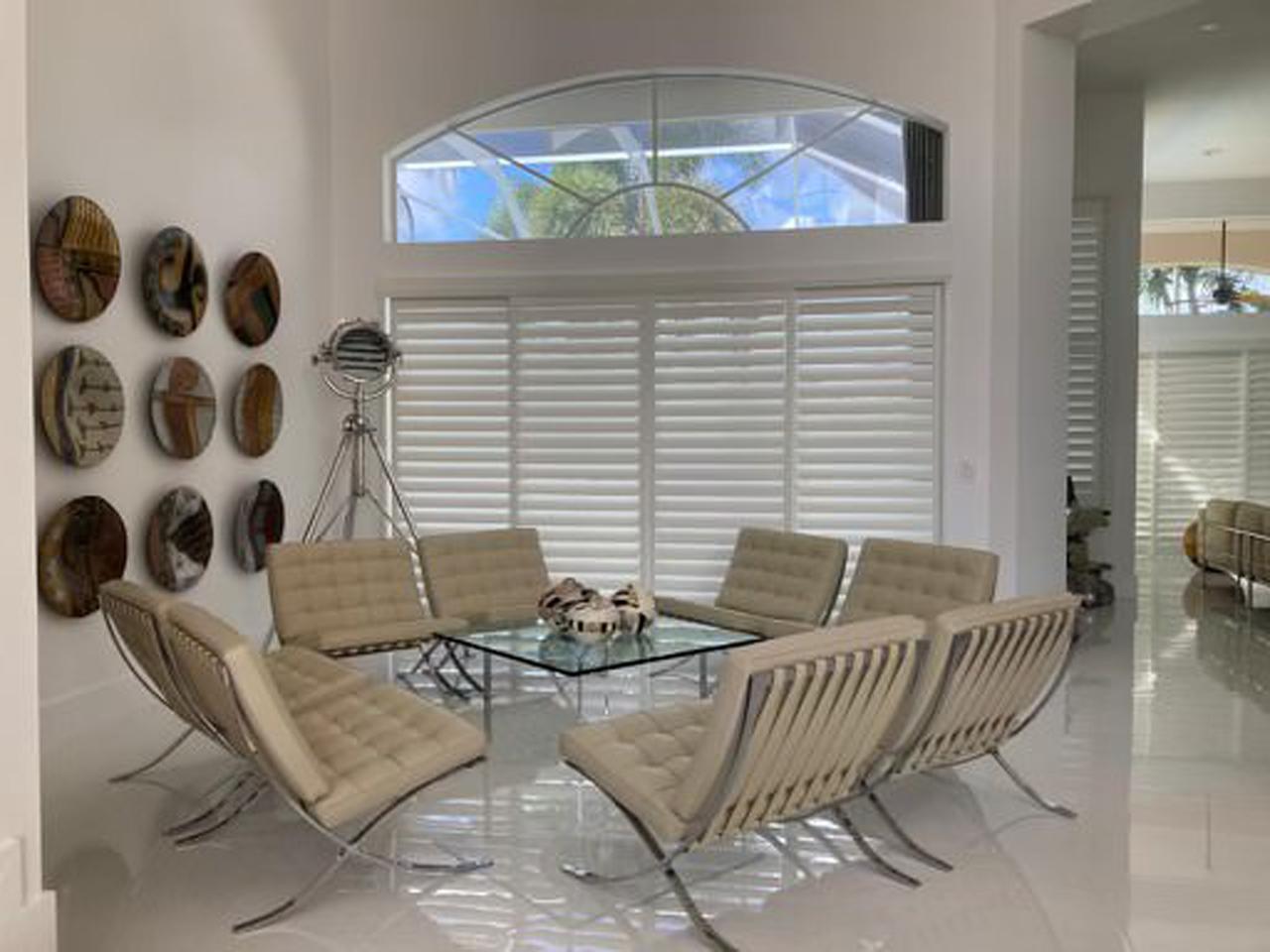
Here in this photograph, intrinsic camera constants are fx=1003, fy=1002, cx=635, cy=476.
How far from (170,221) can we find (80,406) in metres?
1.20

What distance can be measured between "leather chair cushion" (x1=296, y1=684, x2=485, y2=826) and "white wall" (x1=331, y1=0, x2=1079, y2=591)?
12.3ft

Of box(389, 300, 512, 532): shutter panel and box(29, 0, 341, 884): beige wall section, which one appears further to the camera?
box(389, 300, 512, 532): shutter panel

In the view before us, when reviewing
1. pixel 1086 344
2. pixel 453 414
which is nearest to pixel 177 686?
pixel 453 414

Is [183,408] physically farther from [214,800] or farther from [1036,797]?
[1036,797]

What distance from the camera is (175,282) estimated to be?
4988 mm

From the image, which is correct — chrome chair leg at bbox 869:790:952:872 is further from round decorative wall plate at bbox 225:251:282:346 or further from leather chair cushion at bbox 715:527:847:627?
round decorative wall plate at bbox 225:251:282:346

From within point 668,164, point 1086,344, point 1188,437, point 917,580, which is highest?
point 668,164

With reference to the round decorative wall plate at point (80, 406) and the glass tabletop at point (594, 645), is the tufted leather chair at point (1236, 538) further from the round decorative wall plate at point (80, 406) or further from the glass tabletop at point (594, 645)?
the round decorative wall plate at point (80, 406)

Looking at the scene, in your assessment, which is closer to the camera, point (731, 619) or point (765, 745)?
point (765, 745)

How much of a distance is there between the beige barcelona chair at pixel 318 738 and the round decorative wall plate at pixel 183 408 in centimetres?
210

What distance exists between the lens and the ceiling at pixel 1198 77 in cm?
649

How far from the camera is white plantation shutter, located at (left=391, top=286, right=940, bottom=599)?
6246 mm

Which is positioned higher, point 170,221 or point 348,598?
point 170,221

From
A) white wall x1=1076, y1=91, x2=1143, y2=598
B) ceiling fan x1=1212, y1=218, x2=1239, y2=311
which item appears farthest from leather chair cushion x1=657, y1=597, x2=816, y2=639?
ceiling fan x1=1212, y1=218, x2=1239, y2=311
